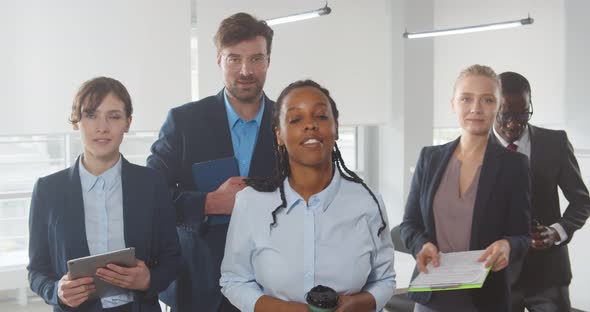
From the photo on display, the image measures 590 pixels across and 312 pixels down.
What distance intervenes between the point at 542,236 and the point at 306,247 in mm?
1349

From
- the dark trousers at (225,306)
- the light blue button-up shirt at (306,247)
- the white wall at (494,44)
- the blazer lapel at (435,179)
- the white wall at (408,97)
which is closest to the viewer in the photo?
the light blue button-up shirt at (306,247)

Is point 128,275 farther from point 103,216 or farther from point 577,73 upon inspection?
point 577,73

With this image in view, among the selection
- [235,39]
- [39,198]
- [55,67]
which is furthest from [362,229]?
[55,67]

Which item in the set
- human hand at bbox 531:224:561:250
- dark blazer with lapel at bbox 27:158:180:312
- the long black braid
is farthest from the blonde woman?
dark blazer with lapel at bbox 27:158:180:312

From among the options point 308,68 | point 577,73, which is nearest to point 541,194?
point 577,73

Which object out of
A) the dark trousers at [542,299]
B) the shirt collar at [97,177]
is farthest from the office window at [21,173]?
the dark trousers at [542,299]

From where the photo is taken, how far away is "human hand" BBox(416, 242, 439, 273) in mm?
2113

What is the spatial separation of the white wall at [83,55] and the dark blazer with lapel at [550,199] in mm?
4561

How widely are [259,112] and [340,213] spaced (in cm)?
66

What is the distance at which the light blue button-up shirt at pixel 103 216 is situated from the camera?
6.33ft

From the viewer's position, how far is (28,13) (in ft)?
18.8

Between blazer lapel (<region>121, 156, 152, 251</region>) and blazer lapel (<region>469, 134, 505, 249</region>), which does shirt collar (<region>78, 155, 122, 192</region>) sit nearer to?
blazer lapel (<region>121, 156, 152, 251</region>)

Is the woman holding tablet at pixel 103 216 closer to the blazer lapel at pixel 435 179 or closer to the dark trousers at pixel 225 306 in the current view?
the dark trousers at pixel 225 306

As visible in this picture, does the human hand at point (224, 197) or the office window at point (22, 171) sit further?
the office window at point (22, 171)
